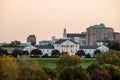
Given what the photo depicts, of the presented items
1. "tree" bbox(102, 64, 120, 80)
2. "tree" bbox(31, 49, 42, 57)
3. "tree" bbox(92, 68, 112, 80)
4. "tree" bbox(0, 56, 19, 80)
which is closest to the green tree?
"tree" bbox(0, 56, 19, 80)

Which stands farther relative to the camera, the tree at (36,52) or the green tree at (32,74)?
the tree at (36,52)

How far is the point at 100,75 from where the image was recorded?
26.1 meters

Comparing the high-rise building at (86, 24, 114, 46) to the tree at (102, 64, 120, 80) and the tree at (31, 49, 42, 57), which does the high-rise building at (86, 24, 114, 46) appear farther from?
the tree at (102, 64, 120, 80)

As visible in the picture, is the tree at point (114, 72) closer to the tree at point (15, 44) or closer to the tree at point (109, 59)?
the tree at point (109, 59)

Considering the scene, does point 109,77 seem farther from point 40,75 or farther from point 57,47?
point 57,47

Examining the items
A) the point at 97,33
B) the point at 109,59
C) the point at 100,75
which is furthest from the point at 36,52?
the point at 100,75

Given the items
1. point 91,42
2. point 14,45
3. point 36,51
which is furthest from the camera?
point 91,42

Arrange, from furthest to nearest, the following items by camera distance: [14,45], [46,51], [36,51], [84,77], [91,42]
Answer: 1. [91,42]
2. [14,45]
3. [46,51]
4. [36,51]
5. [84,77]

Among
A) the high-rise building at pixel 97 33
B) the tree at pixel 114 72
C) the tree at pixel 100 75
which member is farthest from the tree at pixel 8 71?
the high-rise building at pixel 97 33

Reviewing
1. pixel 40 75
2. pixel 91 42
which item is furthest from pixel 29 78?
pixel 91 42

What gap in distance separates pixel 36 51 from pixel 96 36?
115 ft

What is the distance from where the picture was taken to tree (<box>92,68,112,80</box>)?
85.2 ft

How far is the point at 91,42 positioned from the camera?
99.9 meters

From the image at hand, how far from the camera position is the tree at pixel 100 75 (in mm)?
25967
